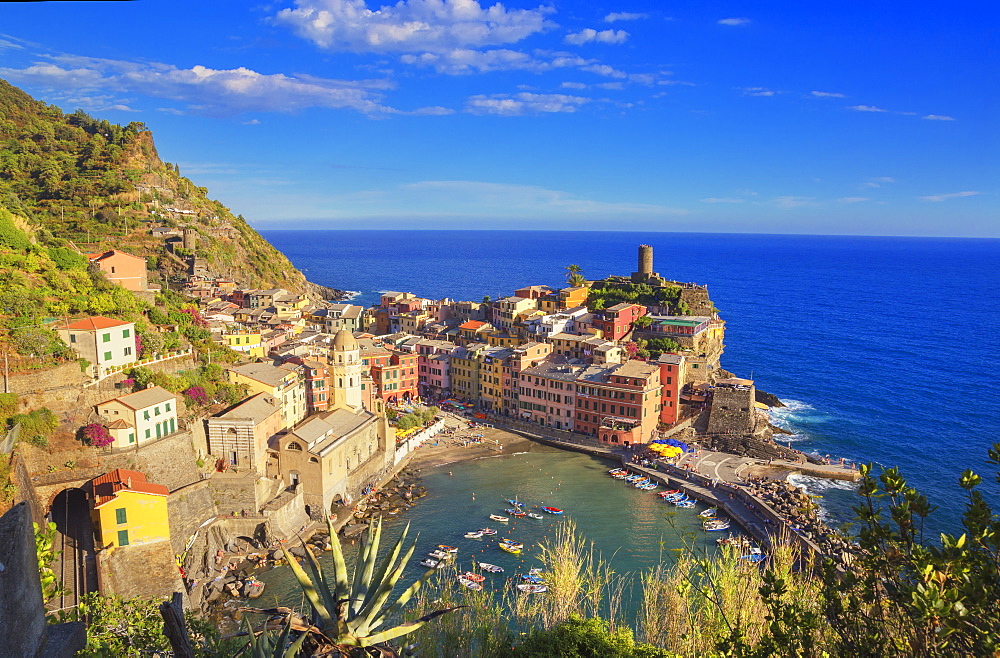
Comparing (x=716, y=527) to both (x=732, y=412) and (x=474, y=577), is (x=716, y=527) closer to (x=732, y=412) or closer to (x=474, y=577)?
(x=474, y=577)

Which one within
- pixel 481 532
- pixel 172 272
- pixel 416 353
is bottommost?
pixel 481 532

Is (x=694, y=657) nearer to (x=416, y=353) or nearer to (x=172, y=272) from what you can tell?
(x=416, y=353)

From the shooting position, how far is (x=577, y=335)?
54.8 meters

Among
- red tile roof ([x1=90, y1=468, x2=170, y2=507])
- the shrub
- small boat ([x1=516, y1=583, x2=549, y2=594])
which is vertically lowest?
small boat ([x1=516, y1=583, x2=549, y2=594])

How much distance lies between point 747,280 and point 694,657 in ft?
493

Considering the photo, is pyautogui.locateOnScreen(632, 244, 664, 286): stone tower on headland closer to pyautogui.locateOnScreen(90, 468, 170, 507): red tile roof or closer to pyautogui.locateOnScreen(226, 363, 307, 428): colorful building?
pyautogui.locateOnScreen(226, 363, 307, 428): colorful building

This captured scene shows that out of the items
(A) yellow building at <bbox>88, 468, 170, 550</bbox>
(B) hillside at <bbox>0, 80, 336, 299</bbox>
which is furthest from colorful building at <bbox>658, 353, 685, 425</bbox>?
(B) hillside at <bbox>0, 80, 336, 299</bbox>

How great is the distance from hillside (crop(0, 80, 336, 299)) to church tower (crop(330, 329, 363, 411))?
31811mm

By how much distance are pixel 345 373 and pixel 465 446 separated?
33.0ft

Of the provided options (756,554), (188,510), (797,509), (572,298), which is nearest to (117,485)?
(188,510)

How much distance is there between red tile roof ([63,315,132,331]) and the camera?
28750 mm

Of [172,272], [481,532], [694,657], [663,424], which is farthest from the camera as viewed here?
[172,272]

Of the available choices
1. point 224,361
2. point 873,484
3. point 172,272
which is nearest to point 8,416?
point 224,361

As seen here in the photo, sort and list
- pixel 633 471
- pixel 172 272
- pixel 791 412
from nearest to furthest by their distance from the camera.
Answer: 1. pixel 633 471
2. pixel 791 412
3. pixel 172 272
